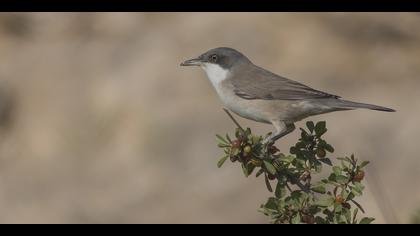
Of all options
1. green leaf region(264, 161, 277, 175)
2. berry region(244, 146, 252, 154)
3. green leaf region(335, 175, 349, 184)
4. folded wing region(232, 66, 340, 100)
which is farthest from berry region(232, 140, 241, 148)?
folded wing region(232, 66, 340, 100)

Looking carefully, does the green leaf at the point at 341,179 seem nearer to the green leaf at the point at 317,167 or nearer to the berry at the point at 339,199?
the berry at the point at 339,199

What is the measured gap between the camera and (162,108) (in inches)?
532

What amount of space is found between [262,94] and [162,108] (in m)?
6.45

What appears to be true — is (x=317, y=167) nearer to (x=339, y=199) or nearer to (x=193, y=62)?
(x=339, y=199)

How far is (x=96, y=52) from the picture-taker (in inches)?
589

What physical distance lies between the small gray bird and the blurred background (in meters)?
4.57

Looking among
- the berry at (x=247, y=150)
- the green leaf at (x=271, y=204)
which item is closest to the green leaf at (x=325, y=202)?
the green leaf at (x=271, y=204)

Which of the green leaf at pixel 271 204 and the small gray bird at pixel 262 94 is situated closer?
the green leaf at pixel 271 204

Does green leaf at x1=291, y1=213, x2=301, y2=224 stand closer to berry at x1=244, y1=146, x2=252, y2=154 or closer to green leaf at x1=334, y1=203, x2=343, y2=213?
green leaf at x1=334, y1=203, x2=343, y2=213

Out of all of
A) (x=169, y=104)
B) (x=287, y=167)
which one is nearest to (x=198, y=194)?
(x=169, y=104)

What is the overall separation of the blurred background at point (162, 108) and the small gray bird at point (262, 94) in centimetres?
457

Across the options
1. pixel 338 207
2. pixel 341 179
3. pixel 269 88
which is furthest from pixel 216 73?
pixel 338 207

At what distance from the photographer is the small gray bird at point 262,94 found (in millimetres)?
6902

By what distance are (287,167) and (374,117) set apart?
8.07m
